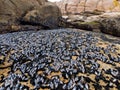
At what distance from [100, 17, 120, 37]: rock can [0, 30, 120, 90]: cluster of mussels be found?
6.30 metres

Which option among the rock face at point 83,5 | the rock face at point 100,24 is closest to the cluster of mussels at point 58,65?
the rock face at point 100,24

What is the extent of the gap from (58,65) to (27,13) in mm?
10431

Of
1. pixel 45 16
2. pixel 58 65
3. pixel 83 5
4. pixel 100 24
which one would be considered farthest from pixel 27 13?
pixel 83 5

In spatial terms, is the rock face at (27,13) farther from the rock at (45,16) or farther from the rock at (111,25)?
the rock at (111,25)

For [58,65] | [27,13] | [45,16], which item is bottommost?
[58,65]

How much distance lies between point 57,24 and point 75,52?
31.1ft

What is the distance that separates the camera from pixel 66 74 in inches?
289

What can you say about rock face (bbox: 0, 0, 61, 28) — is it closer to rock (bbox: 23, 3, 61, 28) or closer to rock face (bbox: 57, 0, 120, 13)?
rock (bbox: 23, 3, 61, 28)

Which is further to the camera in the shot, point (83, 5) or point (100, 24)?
point (83, 5)

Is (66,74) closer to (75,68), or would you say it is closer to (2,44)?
(75,68)

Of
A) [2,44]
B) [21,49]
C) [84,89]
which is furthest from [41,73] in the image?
[2,44]

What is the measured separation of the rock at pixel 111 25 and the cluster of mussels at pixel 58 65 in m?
6.30

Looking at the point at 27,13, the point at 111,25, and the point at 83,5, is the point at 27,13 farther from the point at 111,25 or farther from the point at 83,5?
the point at 83,5

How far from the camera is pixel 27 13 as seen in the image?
17.4 metres
